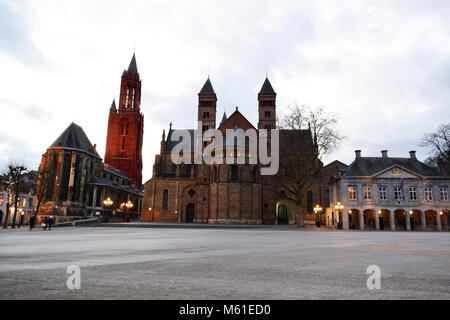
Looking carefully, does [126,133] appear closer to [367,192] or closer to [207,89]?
[207,89]

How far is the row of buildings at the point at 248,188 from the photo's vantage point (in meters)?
39.6

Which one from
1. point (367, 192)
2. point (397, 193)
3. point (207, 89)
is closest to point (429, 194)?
point (397, 193)

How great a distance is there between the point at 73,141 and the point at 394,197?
2181 inches

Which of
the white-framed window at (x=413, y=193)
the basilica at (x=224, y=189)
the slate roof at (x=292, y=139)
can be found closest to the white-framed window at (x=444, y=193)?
the white-framed window at (x=413, y=193)

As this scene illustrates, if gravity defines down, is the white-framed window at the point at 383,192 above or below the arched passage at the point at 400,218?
above

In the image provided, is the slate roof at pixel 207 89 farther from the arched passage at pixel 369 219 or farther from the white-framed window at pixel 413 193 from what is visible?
the white-framed window at pixel 413 193

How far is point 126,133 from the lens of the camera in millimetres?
82562

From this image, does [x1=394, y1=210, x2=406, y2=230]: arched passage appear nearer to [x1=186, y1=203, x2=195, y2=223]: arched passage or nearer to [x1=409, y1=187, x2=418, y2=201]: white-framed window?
[x1=409, y1=187, x2=418, y2=201]: white-framed window

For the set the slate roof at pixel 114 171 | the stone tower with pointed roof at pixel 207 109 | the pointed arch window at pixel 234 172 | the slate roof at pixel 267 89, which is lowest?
the pointed arch window at pixel 234 172

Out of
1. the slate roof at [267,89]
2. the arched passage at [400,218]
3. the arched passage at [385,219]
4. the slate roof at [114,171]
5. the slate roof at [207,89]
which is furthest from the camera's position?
the slate roof at [114,171]

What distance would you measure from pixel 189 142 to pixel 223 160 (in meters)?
19.0
